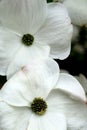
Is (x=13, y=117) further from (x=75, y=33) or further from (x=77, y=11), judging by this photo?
(x=75, y=33)

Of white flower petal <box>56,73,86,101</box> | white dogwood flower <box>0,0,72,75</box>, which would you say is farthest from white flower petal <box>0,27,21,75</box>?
white flower petal <box>56,73,86,101</box>

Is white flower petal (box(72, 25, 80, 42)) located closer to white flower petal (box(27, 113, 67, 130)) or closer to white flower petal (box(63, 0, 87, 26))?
white flower petal (box(63, 0, 87, 26))

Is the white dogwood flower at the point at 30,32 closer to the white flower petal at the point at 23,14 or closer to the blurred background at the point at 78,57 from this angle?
the white flower petal at the point at 23,14

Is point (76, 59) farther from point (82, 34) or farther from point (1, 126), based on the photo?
point (1, 126)

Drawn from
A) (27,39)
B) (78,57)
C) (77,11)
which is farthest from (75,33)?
(27,39)

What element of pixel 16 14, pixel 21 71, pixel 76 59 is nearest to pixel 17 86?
pixel 21 71

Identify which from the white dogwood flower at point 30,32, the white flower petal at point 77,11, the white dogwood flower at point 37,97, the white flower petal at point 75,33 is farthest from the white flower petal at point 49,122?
the white flower petal at point 75,33
